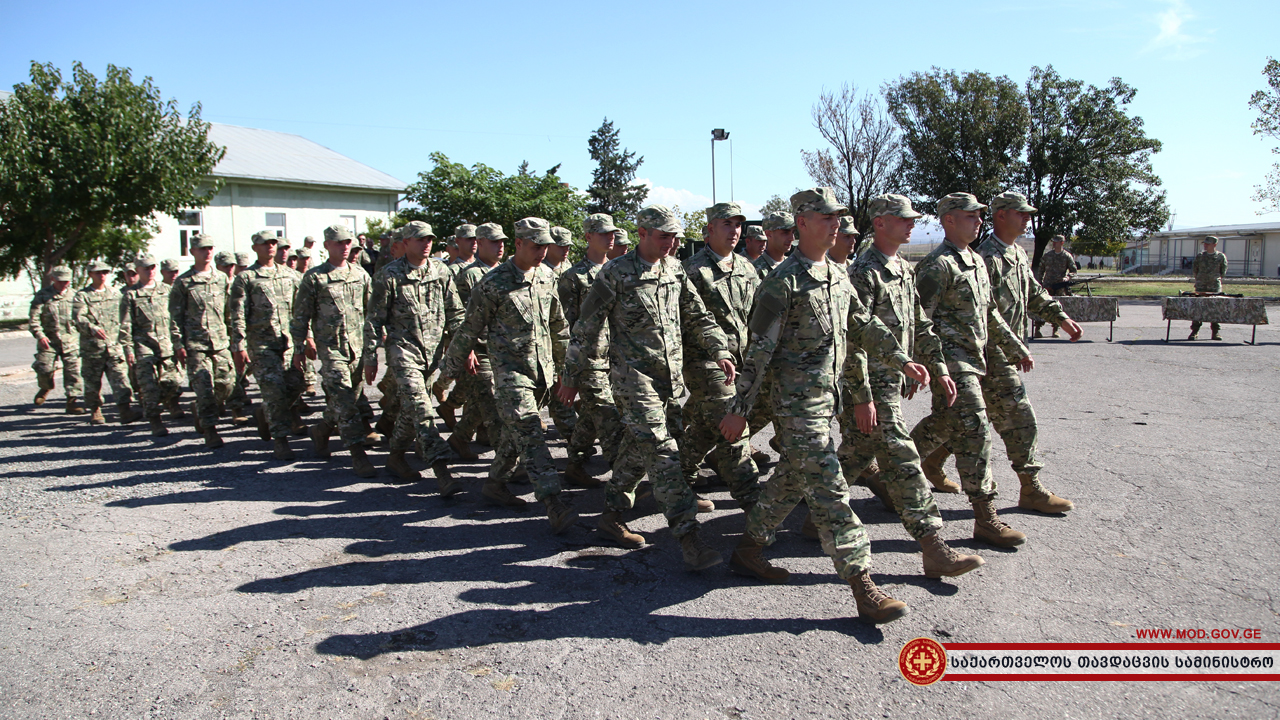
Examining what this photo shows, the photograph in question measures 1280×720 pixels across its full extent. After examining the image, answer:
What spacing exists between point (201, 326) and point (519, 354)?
16.6ft

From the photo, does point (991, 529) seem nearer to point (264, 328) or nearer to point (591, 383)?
point (591, 383)

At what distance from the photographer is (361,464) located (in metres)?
6.92

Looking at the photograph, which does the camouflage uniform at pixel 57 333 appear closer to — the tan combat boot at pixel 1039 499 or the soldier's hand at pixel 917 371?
the soldier's hand at pixel 917 371

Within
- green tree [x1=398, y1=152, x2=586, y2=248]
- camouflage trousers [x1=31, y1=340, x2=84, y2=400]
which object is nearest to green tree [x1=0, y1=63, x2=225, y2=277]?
green tree [x1=398, y1=152, x2=586, y2=248]

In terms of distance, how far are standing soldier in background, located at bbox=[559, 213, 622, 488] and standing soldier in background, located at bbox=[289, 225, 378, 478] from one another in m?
1.84

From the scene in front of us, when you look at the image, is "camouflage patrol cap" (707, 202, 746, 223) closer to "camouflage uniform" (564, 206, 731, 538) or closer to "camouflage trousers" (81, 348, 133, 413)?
"camouflage uniform" (564, 206, 731, 538)

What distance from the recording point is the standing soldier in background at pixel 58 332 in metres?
10.4

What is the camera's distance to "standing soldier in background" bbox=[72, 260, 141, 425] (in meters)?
9.70

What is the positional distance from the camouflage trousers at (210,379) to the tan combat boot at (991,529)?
283 inches

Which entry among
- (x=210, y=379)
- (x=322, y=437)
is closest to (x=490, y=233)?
(x=322, y=437)

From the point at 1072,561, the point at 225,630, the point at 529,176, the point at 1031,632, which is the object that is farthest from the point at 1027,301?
the point at 529,176

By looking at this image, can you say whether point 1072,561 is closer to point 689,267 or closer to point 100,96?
point 689,267

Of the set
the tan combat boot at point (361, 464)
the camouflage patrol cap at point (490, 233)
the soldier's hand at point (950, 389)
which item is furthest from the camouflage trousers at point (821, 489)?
the tan combat boot at point (361, 464)

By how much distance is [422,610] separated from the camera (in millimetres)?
4152
